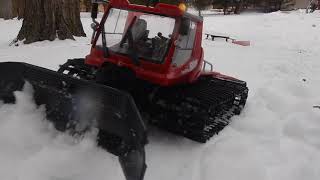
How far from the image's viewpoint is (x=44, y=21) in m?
11.2

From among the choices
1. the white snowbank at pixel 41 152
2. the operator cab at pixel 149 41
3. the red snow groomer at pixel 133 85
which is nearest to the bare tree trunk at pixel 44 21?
the red snow groomer at pixel 133 85

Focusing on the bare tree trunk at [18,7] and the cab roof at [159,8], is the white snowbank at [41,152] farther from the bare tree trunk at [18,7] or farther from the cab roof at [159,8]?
the bare tree trunk at [18,7]

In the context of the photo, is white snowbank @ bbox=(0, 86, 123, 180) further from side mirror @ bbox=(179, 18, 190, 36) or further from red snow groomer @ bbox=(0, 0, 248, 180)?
side mirror @ bbox=(179, 18, 190, 36)

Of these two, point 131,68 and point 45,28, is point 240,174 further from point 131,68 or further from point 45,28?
point 45,28

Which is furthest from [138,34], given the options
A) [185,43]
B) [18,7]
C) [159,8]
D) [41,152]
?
[18,7]

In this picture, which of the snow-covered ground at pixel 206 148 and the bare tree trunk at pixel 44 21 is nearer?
the snow-covered ground at pixel 206 148

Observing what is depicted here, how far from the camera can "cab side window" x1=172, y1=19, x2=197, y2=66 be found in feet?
17.4

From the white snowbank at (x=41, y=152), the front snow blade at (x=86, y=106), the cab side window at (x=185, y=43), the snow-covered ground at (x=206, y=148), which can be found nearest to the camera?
the front snow blade at (x=86, y=106)

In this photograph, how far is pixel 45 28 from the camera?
11242 mm

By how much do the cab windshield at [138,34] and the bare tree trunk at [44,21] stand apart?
19.7 feet

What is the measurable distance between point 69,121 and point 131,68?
45.1 inches

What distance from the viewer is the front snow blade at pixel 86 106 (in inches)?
147

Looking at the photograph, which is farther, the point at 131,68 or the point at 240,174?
the point at 131,68

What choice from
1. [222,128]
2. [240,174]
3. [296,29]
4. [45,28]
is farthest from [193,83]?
[296,29]
